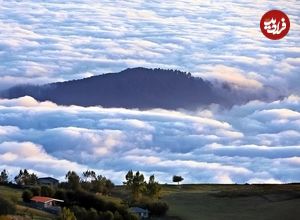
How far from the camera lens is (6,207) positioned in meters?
135

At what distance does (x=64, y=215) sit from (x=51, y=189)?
46.4m

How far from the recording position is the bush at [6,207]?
132 m

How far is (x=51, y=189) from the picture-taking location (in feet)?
584

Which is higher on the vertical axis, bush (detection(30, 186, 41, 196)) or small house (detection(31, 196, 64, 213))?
bush (detection(30, 186, 41, 196))

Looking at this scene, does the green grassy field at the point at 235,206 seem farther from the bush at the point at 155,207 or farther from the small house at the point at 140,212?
the small house at the point at 140,212

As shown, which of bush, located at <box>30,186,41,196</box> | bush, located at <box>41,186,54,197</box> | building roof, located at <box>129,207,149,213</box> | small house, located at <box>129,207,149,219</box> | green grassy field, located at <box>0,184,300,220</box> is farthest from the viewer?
bush, located at <box>41,186,54,197</box>

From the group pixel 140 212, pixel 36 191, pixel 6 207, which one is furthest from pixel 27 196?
pixel 6 207

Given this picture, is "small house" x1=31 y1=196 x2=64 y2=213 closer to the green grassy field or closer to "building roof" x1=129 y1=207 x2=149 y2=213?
the green grassy field

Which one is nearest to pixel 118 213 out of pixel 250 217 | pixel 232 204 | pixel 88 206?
pixel 88 206

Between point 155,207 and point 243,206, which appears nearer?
point 155,207

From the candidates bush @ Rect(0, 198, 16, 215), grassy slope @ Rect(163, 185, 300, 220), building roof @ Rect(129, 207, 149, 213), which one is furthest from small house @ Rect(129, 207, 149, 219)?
bush @ Rect(0, 198, 16, 215)

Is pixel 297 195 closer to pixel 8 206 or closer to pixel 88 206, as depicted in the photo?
pixel 88 206

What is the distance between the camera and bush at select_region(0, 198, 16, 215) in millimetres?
132375

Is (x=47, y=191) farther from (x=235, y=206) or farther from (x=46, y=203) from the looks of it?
(x=235, y=206)
